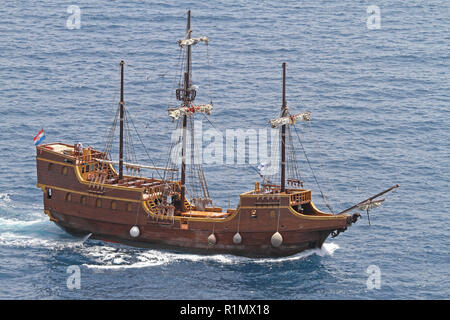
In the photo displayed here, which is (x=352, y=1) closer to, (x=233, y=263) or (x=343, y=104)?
(x=343, y=104)

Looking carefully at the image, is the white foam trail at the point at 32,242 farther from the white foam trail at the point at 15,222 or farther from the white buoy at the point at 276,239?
the white buoy at the point at 276,239

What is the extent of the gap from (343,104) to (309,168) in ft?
52.3

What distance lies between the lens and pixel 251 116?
11431 cm

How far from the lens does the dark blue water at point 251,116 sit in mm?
83750

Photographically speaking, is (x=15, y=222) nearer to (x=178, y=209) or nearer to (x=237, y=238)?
(x=178, y=209)

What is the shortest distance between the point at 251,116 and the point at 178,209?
25.9 metres

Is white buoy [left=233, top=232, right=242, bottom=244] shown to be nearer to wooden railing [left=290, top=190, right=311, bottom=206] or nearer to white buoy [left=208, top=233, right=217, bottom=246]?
white buoy [left=208, top=233, right=217, bottom=246]

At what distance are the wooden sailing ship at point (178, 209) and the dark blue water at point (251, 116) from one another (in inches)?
54.8

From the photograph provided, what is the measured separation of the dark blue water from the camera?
83750mm

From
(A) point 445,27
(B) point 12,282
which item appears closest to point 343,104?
(A) point 445,27

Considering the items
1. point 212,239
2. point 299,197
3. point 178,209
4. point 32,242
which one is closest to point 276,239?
point 299,197

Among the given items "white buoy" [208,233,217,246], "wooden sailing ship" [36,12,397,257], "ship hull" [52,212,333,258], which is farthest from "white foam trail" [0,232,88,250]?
"white buoy" [208,233,217,246]

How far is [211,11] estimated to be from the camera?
13838 centimetres

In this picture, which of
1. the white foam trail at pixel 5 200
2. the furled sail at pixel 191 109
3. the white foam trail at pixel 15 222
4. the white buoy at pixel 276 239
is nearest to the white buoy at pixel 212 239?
the white buoy at pixel 276 239
